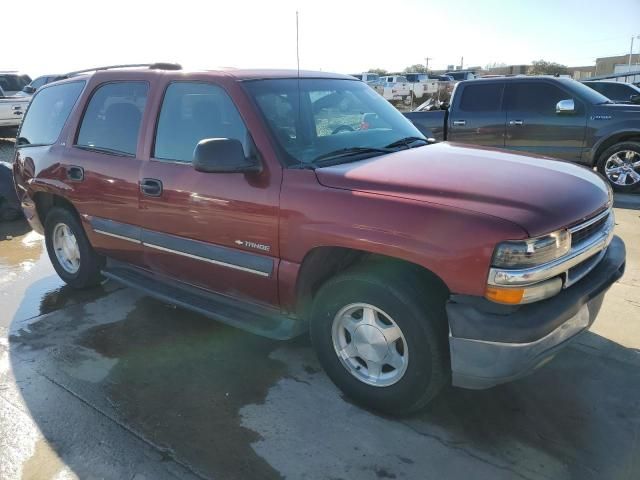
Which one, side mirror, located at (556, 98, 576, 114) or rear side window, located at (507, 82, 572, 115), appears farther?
rear side window, located at (507, 82, 572, 115)

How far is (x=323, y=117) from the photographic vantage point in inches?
141

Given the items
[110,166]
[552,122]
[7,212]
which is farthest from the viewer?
[552,122]

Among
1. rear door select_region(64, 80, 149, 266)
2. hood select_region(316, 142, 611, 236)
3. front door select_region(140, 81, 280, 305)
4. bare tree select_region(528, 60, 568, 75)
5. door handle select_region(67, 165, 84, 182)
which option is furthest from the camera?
bare tree select_region(528, 60, 568, 75)

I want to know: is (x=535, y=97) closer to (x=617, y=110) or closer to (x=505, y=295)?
(x=617, y=110)

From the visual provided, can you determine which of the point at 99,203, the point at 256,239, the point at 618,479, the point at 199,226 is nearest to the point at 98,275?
the point at 99,203

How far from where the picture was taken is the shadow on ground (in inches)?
103

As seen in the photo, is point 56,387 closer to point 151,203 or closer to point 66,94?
point 151,203

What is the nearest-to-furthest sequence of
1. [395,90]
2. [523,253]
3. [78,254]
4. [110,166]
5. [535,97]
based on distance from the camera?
[523,253]
[110,166]
[78,254]
[535,97]
[395,90]

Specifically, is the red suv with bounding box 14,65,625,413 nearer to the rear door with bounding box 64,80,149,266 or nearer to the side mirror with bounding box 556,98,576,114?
the rear door with bounding box 64,80,149,266

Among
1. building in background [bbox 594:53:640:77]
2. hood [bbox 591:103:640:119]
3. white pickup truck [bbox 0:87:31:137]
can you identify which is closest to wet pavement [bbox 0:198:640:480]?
hood [bbox 591:103:640:119]

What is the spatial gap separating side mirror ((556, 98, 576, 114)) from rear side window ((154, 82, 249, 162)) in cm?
644

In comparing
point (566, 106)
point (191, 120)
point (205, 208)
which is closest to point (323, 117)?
point (191, 120)

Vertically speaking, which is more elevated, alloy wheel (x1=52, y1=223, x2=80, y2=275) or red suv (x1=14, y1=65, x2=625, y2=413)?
red suv (x1=14, y1=65, x2=625, y2=413)

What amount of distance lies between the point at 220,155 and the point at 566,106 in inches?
268
